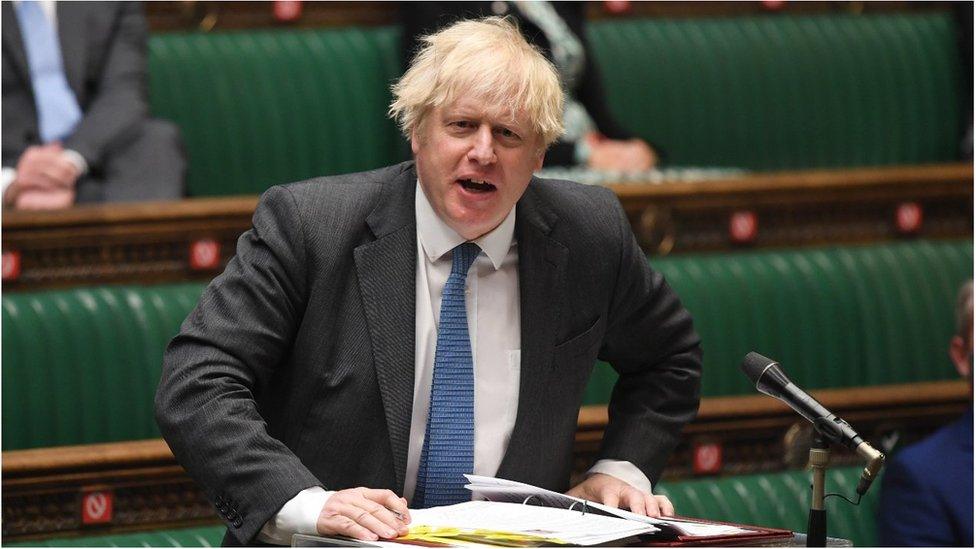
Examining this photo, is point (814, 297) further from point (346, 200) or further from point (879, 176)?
point (346, 200)

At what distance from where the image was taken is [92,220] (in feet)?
5.60

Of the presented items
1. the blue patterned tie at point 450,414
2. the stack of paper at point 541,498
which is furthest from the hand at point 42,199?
the stack of paper at point 541,498

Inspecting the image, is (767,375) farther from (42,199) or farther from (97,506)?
(42,199)

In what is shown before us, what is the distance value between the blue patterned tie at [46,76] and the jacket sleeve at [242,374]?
3.32 feet

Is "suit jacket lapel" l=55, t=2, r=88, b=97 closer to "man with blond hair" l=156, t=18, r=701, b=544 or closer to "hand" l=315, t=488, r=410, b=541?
"man with blond hair" l=156, t=18, r=701, b=544

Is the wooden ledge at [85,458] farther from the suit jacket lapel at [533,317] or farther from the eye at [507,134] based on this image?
the eye at [507,134]

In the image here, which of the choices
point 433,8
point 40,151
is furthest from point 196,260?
point 433,8

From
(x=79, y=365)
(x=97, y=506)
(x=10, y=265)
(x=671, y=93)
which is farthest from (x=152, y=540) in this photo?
(x=671, y=93)

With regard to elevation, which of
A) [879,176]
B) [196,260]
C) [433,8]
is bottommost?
[196,260]

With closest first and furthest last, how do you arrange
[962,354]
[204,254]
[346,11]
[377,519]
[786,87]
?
[377,519] → [962,354] → [204,254] → [346,11] → [786,87]

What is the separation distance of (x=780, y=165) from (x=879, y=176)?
439 millimetres

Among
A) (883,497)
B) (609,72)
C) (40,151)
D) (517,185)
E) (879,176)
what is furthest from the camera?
(609,72)

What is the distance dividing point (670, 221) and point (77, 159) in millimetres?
749

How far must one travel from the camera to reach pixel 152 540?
141 cm
